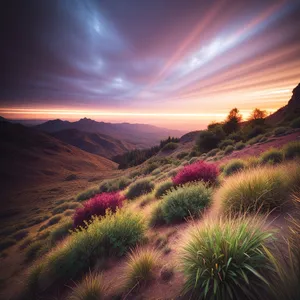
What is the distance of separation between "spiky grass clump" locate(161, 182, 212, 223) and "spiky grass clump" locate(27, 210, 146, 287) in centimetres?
92

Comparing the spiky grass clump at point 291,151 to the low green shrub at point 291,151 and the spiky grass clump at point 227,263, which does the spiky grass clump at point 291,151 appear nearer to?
the low green shrub at point 291,151

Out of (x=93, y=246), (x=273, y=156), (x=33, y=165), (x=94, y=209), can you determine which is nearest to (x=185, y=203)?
(x=93, y=246)

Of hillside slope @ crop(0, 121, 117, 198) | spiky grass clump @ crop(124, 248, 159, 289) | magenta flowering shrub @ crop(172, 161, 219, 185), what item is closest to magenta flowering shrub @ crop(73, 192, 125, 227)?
magenta flowering shrub @ crop(172, 161, 219, 185)

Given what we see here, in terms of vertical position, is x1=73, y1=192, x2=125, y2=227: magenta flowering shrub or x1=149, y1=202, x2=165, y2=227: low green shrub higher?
x1=149, y1=202, x2=165, y2=227: low green shrub

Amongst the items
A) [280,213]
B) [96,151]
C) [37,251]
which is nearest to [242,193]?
[280,213]

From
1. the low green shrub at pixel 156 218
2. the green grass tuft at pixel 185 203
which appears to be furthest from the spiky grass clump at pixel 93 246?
the green grass tuft at pixel 185 203

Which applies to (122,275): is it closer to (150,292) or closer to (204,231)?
(150,292)

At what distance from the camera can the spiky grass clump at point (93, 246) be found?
12.7ft

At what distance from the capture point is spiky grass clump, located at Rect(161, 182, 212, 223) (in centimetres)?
470

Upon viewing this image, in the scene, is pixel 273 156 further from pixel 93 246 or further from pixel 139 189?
pixel 93 246

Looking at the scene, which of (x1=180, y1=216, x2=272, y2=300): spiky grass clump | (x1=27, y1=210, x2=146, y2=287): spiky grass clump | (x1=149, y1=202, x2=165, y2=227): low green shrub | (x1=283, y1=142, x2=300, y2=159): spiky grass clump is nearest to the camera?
(x1=180, y1=216, x2=272, y2=300): spiky grass clump

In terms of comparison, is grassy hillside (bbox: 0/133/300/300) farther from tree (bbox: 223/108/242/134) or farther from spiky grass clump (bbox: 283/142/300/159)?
tree (bbox: 223/108/242/134)

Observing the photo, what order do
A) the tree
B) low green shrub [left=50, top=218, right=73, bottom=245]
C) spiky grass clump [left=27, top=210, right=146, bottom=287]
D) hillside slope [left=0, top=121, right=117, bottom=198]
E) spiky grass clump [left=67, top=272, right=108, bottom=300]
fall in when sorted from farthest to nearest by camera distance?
hillside slope [left=0, top=121, right=117, bottom=198], the tree, low green shrub [left=50, top=218, right=73, bottom=245], spiky grass clump [left=27, top=210, right=146, bottom=287], spiky grass clump [left=67, top=272, right=108, bottom=300]

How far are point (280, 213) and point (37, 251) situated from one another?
9978 millimetres
